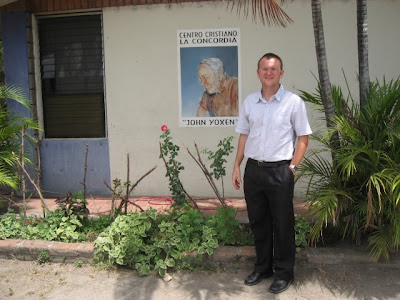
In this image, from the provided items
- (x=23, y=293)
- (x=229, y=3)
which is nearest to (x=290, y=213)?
(x=23, y=293)

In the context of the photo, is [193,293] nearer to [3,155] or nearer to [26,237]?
[26,237]

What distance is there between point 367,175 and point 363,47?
1273 millimetres

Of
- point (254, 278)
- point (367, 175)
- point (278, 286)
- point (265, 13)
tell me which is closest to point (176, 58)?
point (265, 13)

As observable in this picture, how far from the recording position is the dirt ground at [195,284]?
358cm

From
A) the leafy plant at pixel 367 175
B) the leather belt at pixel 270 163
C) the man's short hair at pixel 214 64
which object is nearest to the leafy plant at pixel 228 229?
the leafy plant at pixel 367 175

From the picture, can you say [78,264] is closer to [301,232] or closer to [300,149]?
[301,232]

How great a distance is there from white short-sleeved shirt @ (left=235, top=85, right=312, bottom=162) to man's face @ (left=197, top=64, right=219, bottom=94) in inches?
93.1

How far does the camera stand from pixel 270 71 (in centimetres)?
334

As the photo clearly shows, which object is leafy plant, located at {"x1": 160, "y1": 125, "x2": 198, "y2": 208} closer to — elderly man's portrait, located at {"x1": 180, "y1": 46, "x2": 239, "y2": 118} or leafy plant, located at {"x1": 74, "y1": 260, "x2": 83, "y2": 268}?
leafy plant, located at {"x1": 74, "y1": 260, "x2": 83, "y2": 268}

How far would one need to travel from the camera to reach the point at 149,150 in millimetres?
6020

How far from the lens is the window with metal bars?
6.12m

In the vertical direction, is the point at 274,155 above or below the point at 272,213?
above

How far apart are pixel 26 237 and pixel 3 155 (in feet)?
3.67

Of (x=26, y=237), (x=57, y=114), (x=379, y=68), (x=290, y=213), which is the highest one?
(x=379, y=68)
